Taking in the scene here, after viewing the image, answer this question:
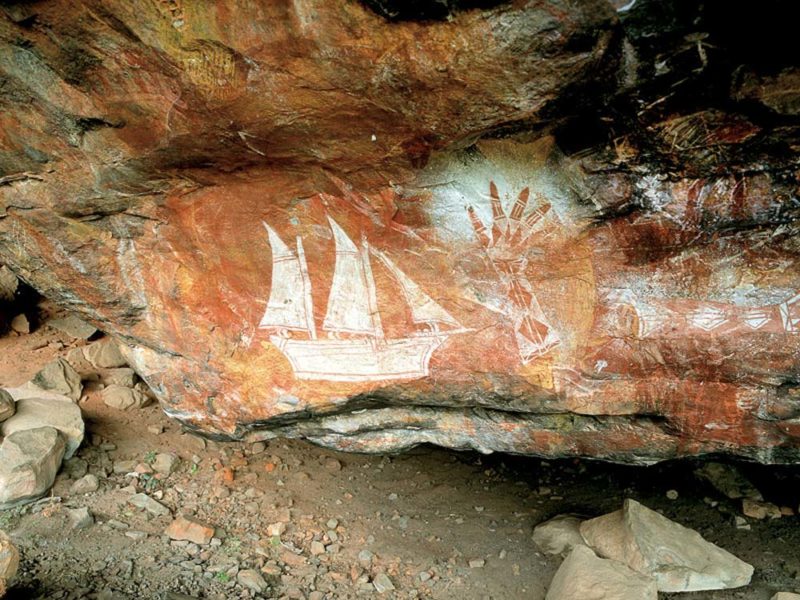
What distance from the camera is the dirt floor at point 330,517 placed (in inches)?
145

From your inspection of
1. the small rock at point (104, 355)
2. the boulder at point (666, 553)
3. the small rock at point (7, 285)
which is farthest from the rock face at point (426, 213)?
the small rock at point (7, 285)

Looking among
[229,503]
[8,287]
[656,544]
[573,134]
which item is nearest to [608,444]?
[656,544]

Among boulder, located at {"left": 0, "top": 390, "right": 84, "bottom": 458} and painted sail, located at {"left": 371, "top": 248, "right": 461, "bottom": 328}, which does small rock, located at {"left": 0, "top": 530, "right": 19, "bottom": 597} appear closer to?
boulder, located at {"left": 0, "top": 390, "right": 84, "bottom": 458}

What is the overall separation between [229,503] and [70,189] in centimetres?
209

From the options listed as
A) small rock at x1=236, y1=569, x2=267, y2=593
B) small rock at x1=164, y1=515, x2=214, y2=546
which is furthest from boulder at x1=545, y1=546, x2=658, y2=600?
small rock at x1=164, y1=515, x2=214, y2=546

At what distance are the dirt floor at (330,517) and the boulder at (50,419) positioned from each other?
151mm

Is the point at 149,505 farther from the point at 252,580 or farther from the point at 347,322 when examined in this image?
the point at 347,322

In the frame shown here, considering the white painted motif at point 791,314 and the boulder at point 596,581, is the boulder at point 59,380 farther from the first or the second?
the white painted motif at point 791,314

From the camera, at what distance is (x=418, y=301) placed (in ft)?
11.2

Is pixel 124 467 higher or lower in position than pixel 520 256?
lower

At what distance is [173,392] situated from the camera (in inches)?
152

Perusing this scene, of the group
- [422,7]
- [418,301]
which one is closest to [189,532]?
[418,301]

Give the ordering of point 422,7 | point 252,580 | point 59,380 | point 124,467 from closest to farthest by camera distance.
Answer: point 422,7, point 252,580, point 124,467, point 59,380

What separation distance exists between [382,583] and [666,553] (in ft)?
Answer: 4.88
